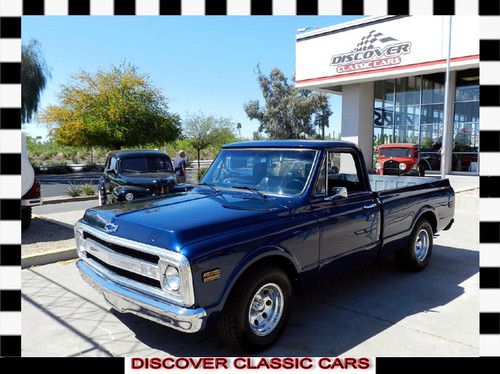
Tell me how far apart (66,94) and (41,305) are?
57.7 ft

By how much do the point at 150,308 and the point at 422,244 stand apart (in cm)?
417

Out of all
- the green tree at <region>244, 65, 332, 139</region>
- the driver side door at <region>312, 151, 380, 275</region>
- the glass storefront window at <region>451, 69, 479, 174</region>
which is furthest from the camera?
the green tree at <region>244, 65, 332, 139</region>

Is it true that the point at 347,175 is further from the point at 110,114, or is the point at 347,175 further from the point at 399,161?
the point at 110,114

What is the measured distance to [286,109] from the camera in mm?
42812

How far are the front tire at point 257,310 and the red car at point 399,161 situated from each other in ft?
46.8

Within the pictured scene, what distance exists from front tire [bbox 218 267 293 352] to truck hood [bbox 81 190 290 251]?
0.46m

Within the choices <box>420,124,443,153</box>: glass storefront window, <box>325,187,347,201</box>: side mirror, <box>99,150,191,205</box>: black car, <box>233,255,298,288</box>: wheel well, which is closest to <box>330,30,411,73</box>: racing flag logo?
<box>420,124,443,153</box>: glass storefront window

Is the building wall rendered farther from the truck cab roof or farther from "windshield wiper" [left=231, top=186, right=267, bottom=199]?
"windshield wiper" [left=231, top=186, right=267, bottom=199]

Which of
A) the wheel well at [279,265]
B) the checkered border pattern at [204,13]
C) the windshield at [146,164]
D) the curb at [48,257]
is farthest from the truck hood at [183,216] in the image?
the windshield at [146,164]

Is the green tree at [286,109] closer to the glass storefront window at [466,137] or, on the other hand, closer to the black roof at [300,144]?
the glass storefront window at [466,137]

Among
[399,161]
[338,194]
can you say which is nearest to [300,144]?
[338,194]

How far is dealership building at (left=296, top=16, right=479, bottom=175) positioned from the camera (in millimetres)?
18297

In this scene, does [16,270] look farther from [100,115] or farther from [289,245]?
[100,115]

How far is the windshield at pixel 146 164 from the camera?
33.1ft
